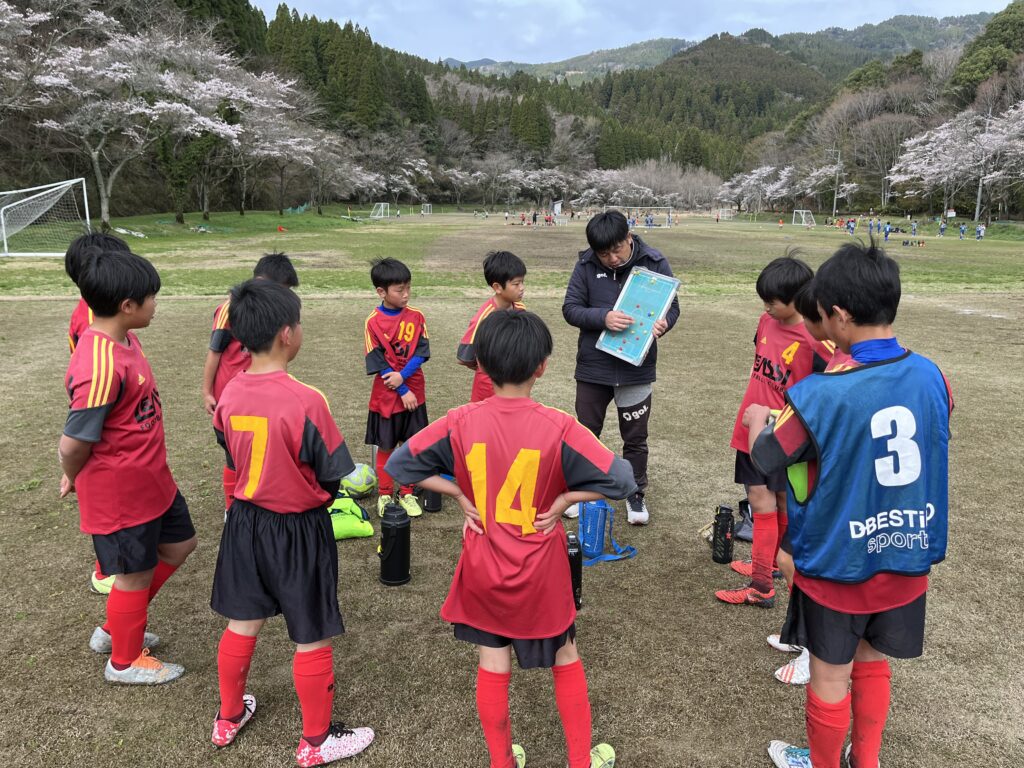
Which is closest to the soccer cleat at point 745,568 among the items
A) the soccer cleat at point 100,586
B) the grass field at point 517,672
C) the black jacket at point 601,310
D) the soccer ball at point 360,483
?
the grass field at point 517,672

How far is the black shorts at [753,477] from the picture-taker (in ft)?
11.1

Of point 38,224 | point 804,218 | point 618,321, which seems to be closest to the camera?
point 618,321

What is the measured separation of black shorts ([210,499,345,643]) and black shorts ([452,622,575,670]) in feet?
1.80

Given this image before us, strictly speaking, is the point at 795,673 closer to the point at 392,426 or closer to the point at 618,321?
the point at 618,321

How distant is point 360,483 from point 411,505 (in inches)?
19.3

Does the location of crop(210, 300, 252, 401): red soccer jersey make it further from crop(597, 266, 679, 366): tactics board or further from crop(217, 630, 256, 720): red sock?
crop(597, 266, 679, 366): tactics board

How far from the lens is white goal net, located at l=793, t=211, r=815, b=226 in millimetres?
63672

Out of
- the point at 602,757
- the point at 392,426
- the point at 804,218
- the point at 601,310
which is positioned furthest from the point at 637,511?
the point at 804,218

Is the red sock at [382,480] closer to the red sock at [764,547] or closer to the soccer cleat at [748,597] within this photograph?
the soccer cleat at [748,597]

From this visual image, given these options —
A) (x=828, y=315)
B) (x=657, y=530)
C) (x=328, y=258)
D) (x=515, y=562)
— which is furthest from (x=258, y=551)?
(x=328, y=258)

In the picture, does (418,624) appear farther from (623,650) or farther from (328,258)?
(328,258)

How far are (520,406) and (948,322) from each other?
13.1m

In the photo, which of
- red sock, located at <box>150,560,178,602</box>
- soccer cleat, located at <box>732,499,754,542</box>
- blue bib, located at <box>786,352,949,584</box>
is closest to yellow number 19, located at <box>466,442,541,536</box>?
blue bib, located at <box>786,352,949,584</box>

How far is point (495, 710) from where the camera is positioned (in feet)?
7.13
